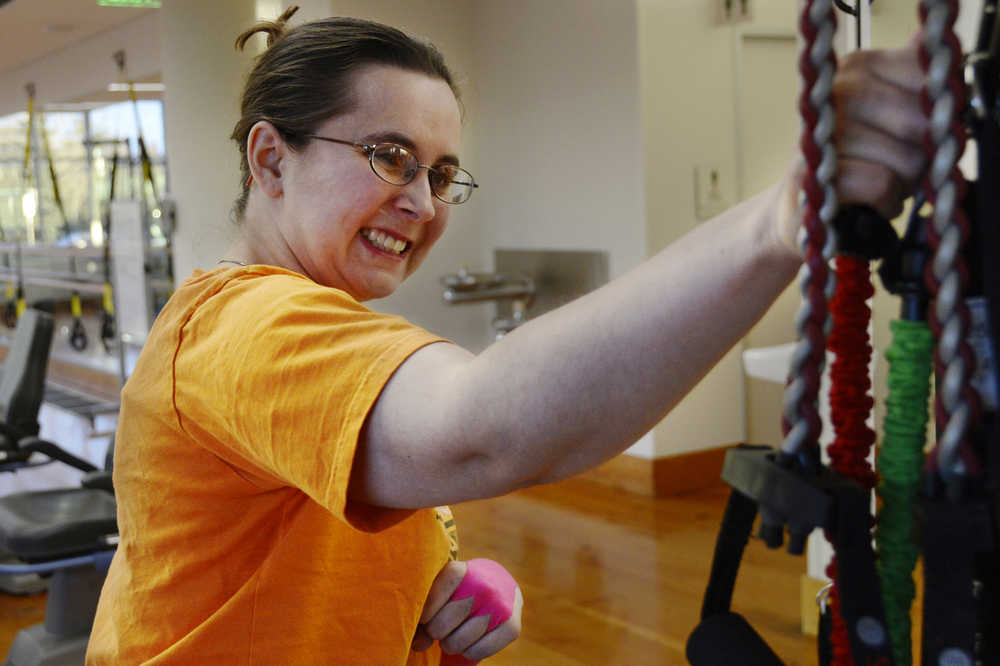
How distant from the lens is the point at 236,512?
0.80m

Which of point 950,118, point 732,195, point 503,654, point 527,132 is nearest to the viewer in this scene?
point 950,118

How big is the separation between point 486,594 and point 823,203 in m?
0.72

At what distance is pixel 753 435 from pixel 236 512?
4.07 metres

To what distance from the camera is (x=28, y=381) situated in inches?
148

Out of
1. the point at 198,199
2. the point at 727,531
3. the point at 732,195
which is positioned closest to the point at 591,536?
the point at 732,195

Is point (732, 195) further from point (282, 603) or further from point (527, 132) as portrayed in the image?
point (282, 603)

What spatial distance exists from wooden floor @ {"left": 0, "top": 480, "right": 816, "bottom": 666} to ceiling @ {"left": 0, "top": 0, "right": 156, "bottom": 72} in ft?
13.4

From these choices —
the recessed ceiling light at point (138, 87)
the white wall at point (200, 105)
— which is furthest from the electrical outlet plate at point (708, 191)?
the recessed ceiling light at point (138, 87)

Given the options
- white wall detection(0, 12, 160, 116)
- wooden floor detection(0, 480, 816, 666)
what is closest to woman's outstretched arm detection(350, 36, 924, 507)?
wooden floor detection(0, 480, 816, 666)

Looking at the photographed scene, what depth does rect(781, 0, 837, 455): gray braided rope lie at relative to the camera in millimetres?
378

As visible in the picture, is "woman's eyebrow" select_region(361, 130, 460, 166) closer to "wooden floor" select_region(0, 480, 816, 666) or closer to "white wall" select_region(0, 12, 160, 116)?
"wooden floor" select_region(0, 480, 816, 666)

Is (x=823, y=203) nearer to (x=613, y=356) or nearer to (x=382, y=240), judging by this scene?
(x=613, y=356)

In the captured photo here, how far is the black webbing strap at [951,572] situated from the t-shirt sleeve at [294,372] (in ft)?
0.99

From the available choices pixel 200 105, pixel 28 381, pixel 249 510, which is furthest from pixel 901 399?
pixel 200 105
